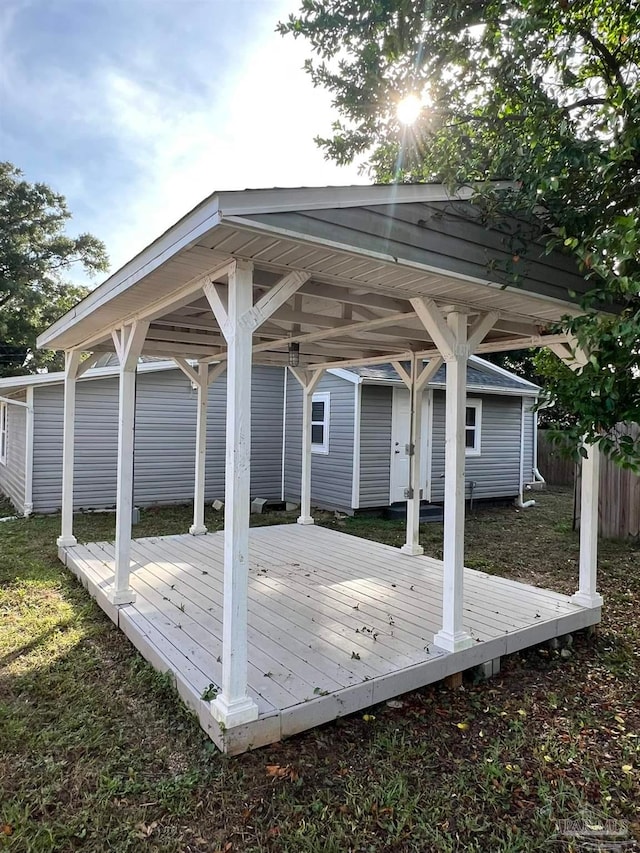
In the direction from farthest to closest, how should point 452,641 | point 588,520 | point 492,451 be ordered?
point 492,451 → point 588,520 → point 452,641

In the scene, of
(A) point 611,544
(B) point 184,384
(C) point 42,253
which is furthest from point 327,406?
(C) point 42,253

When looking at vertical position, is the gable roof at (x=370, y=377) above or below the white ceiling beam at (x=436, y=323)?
above

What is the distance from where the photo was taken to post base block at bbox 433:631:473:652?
3.30m

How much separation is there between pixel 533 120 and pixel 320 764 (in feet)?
13.7

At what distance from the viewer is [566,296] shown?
3691 mm

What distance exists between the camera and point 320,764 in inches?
99.0

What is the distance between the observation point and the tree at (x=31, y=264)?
19.8 metres

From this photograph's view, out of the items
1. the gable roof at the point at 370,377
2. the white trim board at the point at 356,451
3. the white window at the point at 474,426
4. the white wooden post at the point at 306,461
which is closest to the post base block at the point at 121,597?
the white wooden post at the point at 306,461

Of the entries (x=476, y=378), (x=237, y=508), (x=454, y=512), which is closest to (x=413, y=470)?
(x=454, y=512)

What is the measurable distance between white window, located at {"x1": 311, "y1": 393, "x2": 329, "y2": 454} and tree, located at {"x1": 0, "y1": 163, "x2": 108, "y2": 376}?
1409 cm

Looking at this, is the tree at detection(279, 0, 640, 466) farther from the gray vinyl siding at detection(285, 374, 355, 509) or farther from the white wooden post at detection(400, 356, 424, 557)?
the gray vinyl siding at detection(285, 374, 355, 509)

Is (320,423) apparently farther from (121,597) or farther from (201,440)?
(121,597)

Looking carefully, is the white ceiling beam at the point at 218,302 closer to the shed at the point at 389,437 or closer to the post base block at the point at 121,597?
the post base block at the point at 121,597

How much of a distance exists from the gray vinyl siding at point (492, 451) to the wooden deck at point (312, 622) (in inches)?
197
